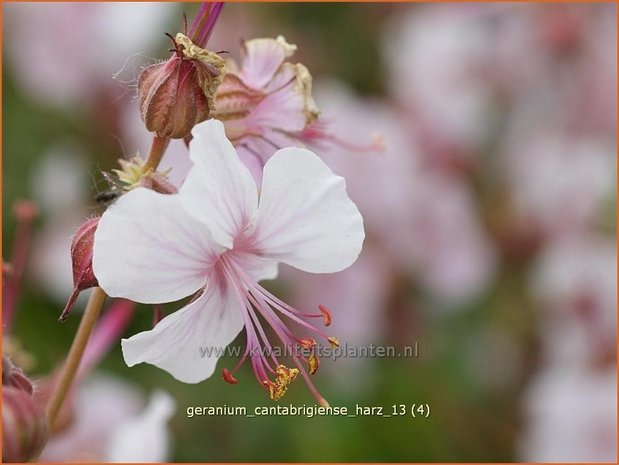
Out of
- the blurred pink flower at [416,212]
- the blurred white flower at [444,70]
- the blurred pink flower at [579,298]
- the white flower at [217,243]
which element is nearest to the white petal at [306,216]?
the white flower at [217,243]

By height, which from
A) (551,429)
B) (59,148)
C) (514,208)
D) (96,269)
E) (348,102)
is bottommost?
(551,429)

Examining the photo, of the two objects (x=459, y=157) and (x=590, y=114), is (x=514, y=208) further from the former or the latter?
(x=590, y=114)

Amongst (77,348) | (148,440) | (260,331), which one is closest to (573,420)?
(148,440)

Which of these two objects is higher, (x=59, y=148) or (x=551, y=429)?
(x=59, y=148)

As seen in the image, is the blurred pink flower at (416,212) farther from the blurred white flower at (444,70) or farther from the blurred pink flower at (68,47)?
the blurred pink flower at (68,47)

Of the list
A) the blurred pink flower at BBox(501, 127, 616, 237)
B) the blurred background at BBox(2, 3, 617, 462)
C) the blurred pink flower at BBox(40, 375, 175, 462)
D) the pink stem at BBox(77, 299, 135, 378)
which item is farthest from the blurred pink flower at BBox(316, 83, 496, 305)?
the pink stem at BBox(77, 299, 135, 378)

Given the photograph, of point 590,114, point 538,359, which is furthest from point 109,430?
point 590,114

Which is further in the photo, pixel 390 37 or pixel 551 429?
pixel 390 37
